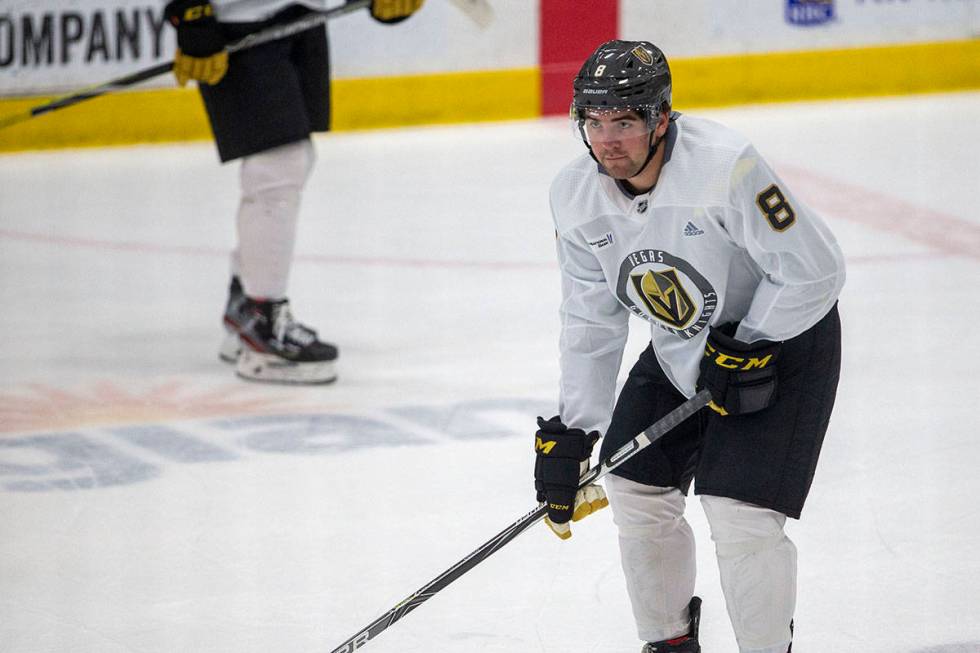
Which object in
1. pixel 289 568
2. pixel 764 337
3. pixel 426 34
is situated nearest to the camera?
pixel 764 337

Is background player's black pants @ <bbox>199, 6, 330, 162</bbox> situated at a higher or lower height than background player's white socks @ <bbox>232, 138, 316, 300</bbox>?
higher

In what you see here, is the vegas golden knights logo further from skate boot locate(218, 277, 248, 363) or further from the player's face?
skate boot locate(218, 277, 248, 363)

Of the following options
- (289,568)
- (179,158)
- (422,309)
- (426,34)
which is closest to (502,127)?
(426,34)

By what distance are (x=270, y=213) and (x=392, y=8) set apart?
63 cm

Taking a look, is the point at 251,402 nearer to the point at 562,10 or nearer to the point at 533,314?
the point at 533,314

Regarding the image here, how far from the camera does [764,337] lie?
6.93 ft

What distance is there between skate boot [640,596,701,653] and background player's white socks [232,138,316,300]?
183 centimetres

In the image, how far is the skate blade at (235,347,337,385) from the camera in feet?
12.8

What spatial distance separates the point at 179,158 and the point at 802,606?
14.2 feet

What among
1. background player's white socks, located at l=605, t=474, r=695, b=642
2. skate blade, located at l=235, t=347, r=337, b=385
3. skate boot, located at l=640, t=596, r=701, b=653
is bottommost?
skate blade, located at l=235, t=347, r=337, b=385

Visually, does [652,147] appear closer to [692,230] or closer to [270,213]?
[692,230]

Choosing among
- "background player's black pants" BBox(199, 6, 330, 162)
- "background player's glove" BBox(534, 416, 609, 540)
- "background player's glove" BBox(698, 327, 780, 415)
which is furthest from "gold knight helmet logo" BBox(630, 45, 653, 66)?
"background player's black pants" BBox(199, 6, 330, 162)

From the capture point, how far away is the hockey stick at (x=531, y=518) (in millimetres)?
2182

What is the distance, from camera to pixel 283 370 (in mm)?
3896
